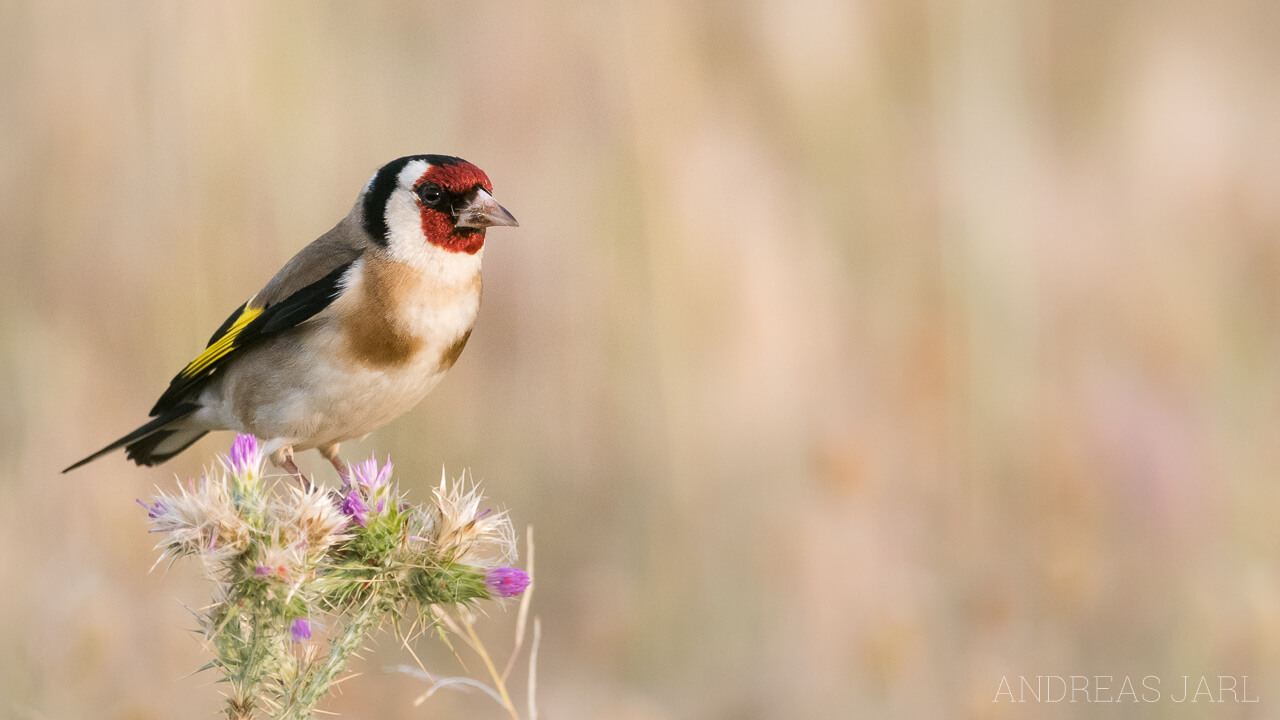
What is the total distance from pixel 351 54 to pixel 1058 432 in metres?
3.61

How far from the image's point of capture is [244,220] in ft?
16.9

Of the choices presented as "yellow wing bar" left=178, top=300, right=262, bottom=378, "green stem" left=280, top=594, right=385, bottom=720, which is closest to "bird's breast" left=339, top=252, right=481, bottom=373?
"yellow wing bar" left=178, top=300, right=262, bottom=378

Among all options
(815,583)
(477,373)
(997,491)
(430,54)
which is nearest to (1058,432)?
(997,491)

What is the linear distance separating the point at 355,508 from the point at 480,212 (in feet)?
3.33

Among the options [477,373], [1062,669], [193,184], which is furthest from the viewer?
[477,373]

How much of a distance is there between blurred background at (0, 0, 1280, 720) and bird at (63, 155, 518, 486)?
1131 mm

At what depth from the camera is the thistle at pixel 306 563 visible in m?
2.33

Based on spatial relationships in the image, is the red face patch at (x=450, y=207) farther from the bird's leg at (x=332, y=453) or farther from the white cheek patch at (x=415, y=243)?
the bird's leg at (x=332, y=453)

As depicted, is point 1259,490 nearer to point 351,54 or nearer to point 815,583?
point 815,583

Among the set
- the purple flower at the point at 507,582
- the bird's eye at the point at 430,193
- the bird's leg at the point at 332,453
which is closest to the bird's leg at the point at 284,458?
the bird's leg at the point at 332,453

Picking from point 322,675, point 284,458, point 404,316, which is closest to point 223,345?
point 284,458

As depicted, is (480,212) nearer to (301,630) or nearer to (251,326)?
(251,326)

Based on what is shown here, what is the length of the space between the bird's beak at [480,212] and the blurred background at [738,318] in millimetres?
1887

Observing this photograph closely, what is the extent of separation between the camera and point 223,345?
143 inches
